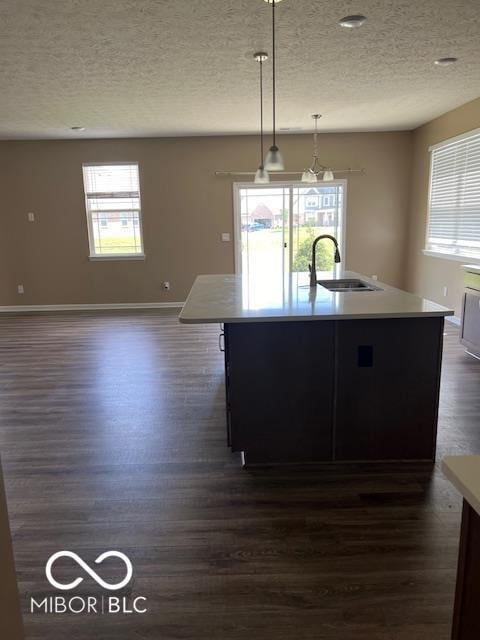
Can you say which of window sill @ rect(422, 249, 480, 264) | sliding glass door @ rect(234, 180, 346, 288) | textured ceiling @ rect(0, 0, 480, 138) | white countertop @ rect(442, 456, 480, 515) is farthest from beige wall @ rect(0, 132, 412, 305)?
white countertop @ rect(442, 456, 480, 515)

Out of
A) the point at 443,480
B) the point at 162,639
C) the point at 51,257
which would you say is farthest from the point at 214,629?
the point at 51,257

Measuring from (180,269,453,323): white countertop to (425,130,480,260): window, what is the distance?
2727mm

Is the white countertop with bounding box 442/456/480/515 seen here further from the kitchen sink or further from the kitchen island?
the kitchen sink

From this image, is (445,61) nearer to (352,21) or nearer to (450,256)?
(352,21)

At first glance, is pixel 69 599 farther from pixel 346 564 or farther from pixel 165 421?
pixel 165 421

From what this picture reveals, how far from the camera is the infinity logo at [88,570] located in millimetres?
1622

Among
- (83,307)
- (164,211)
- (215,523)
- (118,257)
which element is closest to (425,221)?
(164,211)

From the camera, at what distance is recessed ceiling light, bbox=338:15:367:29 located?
287cm

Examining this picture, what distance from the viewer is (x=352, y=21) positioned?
2895mm

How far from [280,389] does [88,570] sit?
3.95 feet

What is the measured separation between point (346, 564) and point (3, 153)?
7.45 meters

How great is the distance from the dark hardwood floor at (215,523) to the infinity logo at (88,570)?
1.0 inches

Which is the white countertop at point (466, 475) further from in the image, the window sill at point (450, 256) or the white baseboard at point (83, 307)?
the white baseboard at point (83, 307)

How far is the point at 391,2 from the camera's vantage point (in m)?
2.69
